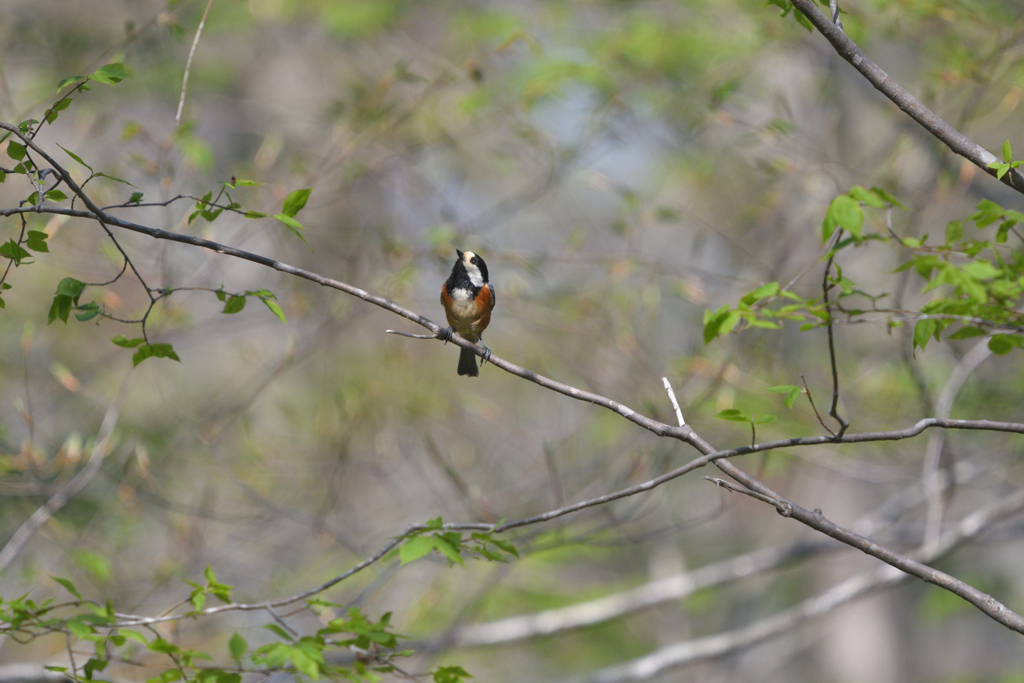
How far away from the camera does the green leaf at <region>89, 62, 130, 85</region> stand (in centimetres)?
158

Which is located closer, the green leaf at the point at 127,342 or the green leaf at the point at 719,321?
the green leaf at the point at 719,321

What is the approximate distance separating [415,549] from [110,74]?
1216mm

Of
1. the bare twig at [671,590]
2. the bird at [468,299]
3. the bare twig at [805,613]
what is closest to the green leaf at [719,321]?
the bird at [468,299]

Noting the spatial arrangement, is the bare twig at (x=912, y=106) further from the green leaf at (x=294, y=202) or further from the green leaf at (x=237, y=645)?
the green leaf at (x=237, y=645)

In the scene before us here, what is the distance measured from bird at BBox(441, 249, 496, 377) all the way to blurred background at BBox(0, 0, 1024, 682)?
40 centimetres

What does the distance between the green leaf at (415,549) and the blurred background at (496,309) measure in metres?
1.41

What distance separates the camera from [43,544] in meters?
5.32

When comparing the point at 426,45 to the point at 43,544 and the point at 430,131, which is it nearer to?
the point at 430,131

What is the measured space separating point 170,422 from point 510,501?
8.27 feet

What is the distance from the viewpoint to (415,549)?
163 cm

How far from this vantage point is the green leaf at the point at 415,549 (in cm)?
159

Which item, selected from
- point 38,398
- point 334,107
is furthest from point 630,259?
point 38,398

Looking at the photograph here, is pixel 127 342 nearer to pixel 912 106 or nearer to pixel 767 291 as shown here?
pixel 767 291

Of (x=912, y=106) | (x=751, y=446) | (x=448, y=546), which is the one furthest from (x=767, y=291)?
(x=448, y=546)
